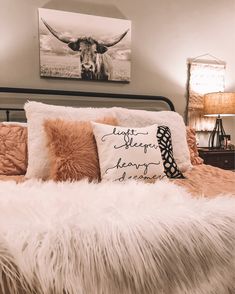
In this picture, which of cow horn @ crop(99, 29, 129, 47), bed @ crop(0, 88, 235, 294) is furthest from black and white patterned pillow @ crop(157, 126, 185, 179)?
cow horn @ crop(99, 29, 129, 47)

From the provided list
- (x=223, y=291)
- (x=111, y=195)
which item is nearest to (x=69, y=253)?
(x=111, y=195)

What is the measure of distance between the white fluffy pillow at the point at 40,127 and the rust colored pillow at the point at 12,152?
10 cm

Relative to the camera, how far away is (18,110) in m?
2.11

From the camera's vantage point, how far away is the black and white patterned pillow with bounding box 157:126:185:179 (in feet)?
5.01

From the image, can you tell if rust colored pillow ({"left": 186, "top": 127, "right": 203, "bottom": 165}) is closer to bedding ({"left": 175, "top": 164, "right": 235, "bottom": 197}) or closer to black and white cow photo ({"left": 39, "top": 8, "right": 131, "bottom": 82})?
bedding ({"left": 175, "top": 164, "right": 235, "bottom": 197})

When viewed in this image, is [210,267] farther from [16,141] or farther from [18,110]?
[18,110]

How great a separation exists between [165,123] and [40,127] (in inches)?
30.9

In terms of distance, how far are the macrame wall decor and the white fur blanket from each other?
1843 millimetres

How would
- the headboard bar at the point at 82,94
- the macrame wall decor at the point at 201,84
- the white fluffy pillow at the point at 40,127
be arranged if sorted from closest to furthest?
the white fluffy pillow at the point at 40,127
the headboard bar at the point at 82,94
the macrame wall decor at the point at 201,84

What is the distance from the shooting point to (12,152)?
1568 millimetres

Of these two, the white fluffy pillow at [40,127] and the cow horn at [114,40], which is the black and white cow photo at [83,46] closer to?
the cow horn at [114,40]

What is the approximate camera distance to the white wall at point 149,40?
2094 millimetres

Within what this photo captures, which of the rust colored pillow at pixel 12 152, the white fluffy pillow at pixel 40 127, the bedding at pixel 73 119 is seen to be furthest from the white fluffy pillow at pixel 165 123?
the rust colored pillow at pixel 12 152

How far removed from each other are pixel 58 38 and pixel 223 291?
80.5 inches
